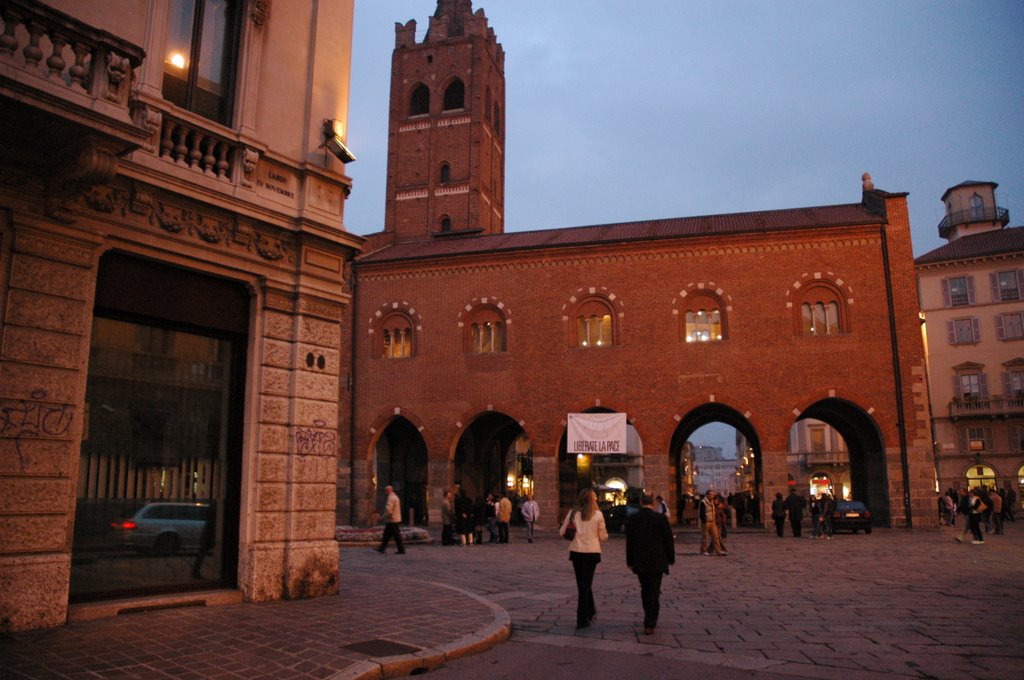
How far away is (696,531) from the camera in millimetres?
28875

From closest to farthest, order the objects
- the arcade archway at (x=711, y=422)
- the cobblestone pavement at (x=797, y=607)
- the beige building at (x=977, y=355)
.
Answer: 1. the cobblestone pavement at (x=797, y=607)
2. the arcade archway at (x=711, y=422)
3. the beige building at (x=977, y=355)

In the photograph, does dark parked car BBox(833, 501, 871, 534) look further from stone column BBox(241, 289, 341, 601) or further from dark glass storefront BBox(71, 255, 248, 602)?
dark glass storefront BBox(71, 255, 248, 602)

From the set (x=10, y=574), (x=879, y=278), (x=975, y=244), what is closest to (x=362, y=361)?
(x=879, y=278)

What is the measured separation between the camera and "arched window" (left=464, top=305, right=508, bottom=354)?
32.2 m

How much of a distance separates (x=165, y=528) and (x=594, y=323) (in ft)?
77.1

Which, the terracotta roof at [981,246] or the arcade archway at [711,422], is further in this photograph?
the terracotta roof at [981,246]

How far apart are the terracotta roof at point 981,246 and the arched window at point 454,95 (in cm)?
3174

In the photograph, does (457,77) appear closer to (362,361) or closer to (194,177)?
(362,361)

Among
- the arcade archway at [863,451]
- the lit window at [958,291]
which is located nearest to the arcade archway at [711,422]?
the arcade archway at [863,451]

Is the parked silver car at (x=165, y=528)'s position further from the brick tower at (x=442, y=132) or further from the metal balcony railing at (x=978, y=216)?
the metal balcony railing at (x=978, y=216)

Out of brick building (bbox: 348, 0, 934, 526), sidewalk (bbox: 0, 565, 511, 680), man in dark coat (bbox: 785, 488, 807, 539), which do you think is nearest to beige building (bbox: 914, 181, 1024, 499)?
brick building (bbox: 348, 0, 934, 526)

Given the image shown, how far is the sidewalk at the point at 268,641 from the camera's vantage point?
20.0 feet

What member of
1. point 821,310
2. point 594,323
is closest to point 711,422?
point 821,310

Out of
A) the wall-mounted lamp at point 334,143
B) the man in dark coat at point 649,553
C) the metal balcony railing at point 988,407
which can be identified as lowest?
the man in dark coat at point 649,553
